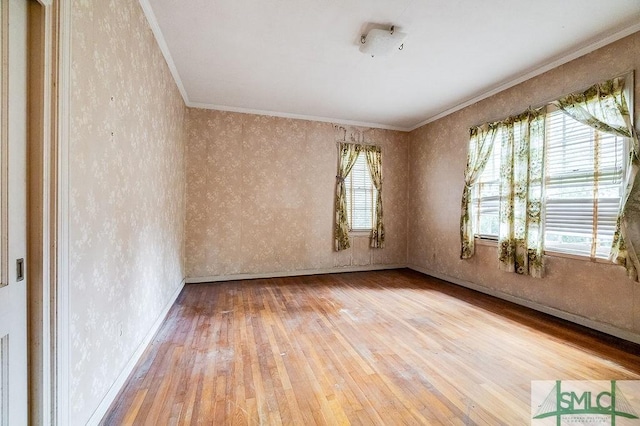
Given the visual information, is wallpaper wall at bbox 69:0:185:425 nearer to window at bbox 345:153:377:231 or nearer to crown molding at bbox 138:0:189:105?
crown molding at bbox 138:0:189:105

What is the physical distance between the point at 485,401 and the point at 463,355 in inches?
21.8

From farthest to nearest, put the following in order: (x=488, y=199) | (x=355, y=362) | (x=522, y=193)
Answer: (x=488, y=199), (x=522, y=193), (x=355, y=362)

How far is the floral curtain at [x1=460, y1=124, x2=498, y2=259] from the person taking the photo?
3828 millimetres

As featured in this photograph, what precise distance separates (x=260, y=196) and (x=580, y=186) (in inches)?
163

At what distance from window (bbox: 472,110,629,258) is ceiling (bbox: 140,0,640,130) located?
84cm

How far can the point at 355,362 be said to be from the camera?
6.72 ft

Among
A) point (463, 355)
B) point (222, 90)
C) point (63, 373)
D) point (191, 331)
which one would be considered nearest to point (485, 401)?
point (463, 355)

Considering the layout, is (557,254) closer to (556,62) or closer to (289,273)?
(556,62)

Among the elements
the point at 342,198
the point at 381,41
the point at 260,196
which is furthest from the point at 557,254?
the point at 260,196

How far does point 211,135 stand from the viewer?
14.2ft

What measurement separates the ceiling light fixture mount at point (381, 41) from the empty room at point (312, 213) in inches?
1.0

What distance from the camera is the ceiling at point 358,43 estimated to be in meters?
2.21

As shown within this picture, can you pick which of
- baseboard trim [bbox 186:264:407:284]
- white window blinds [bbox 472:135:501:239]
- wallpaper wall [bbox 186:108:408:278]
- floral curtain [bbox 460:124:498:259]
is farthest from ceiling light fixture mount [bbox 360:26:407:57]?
baseboard trim [bbox 186:264:407:284]

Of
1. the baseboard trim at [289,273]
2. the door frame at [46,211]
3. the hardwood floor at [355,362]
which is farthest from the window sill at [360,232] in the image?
the door frame at [46,211]
